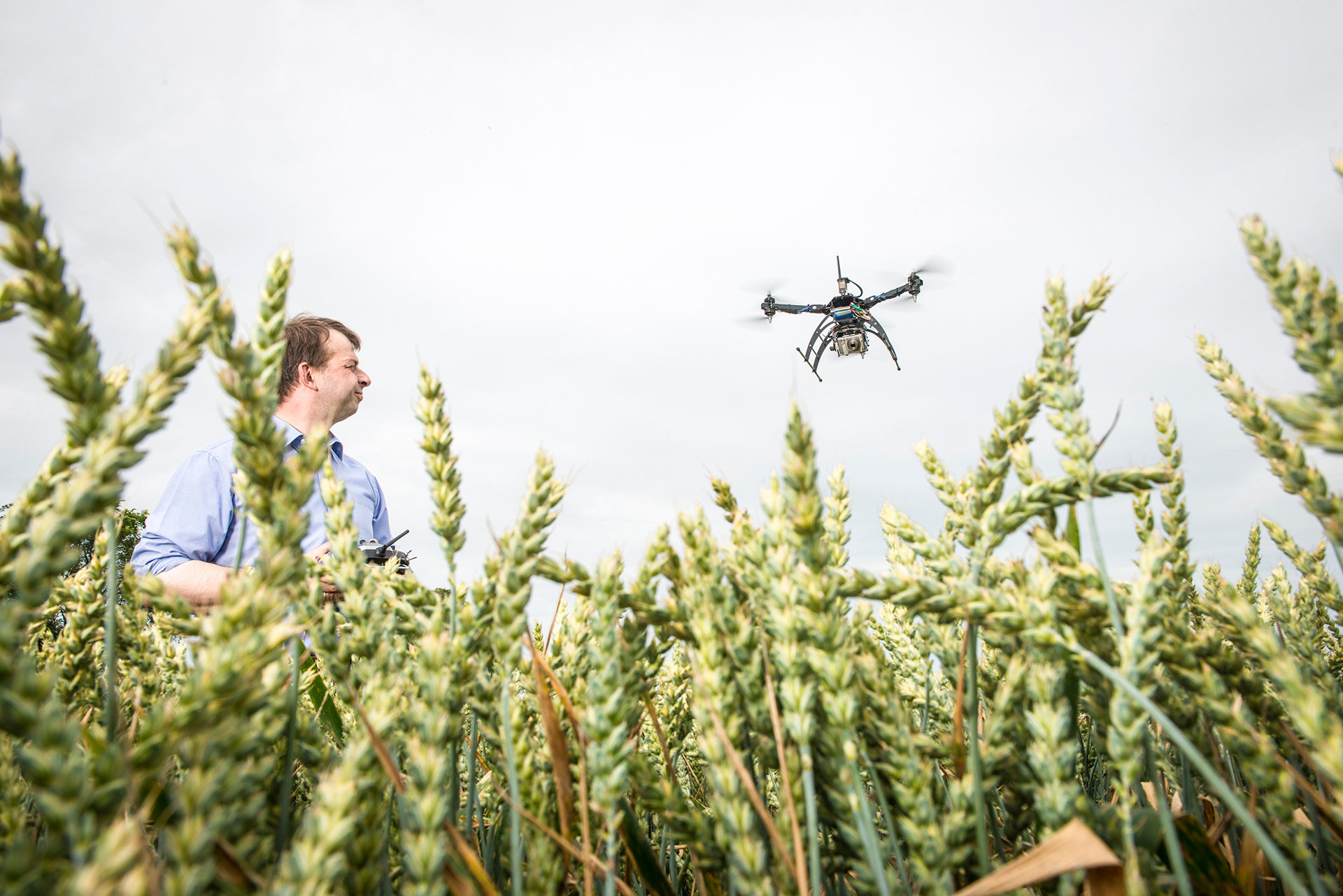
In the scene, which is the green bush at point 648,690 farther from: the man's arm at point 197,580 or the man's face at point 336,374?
the man's face at point 336,374

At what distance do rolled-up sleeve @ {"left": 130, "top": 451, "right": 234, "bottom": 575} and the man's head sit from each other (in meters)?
1.18

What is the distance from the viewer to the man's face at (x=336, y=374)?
20.4ft

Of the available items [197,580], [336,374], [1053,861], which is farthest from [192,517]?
[1053,861]

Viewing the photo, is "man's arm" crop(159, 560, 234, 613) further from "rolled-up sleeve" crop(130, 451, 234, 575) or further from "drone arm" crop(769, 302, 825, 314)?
"drone arm" crop(769, 302, 825, 314)

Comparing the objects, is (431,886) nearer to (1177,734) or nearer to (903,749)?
(903,749)

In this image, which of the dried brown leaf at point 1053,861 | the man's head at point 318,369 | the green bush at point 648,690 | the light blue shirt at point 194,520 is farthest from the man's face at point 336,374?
the dried brown leaf at point 1053,861

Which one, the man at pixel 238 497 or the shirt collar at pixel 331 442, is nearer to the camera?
the man at pixel 238 497

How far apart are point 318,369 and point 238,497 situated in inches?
117

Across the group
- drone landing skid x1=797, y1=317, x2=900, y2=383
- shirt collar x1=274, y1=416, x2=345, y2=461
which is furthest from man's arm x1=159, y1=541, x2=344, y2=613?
drone landing skid x1=797, y1=317, x2=900, y2=383

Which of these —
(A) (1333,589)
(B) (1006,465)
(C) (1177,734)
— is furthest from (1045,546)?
(A) (1333,589)

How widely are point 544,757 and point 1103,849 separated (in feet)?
2.69

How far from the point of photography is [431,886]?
2.55ft

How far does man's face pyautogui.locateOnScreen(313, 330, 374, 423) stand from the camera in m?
6.21

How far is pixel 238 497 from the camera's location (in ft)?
11.6
